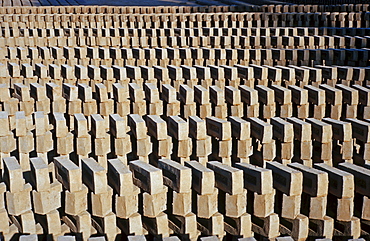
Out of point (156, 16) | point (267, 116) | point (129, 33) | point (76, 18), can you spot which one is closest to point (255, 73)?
point (267, 116)

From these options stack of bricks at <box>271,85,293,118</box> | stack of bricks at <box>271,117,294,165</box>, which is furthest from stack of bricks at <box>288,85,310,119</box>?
stack of bricks at <box>271,117,294,165</box>

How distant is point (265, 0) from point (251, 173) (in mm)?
13463

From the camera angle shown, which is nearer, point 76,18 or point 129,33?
point 129,33

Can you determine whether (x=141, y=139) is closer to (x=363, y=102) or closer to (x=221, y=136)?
(x=221, y=136)

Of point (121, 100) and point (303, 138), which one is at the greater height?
point (121, 100)

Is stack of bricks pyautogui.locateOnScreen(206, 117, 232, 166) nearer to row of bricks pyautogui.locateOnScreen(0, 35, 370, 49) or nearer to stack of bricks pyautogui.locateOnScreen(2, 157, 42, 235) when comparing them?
stack of bricks pyautogui.locateOnScreen(2, 157, 42, 235)

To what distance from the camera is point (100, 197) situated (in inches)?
A: 140

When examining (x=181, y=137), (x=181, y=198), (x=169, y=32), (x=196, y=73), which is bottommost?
(x=181, y=198)

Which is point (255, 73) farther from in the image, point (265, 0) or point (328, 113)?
point (265, 0)

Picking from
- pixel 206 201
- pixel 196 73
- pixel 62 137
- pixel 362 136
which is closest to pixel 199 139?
pixel 206 201

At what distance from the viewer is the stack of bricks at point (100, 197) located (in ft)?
11.5

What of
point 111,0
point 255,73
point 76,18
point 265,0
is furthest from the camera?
point 111,0

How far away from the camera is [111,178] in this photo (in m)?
3.70

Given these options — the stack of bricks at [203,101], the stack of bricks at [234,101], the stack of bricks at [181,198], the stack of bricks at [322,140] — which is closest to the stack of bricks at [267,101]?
the stack of bricks at [234,101]
